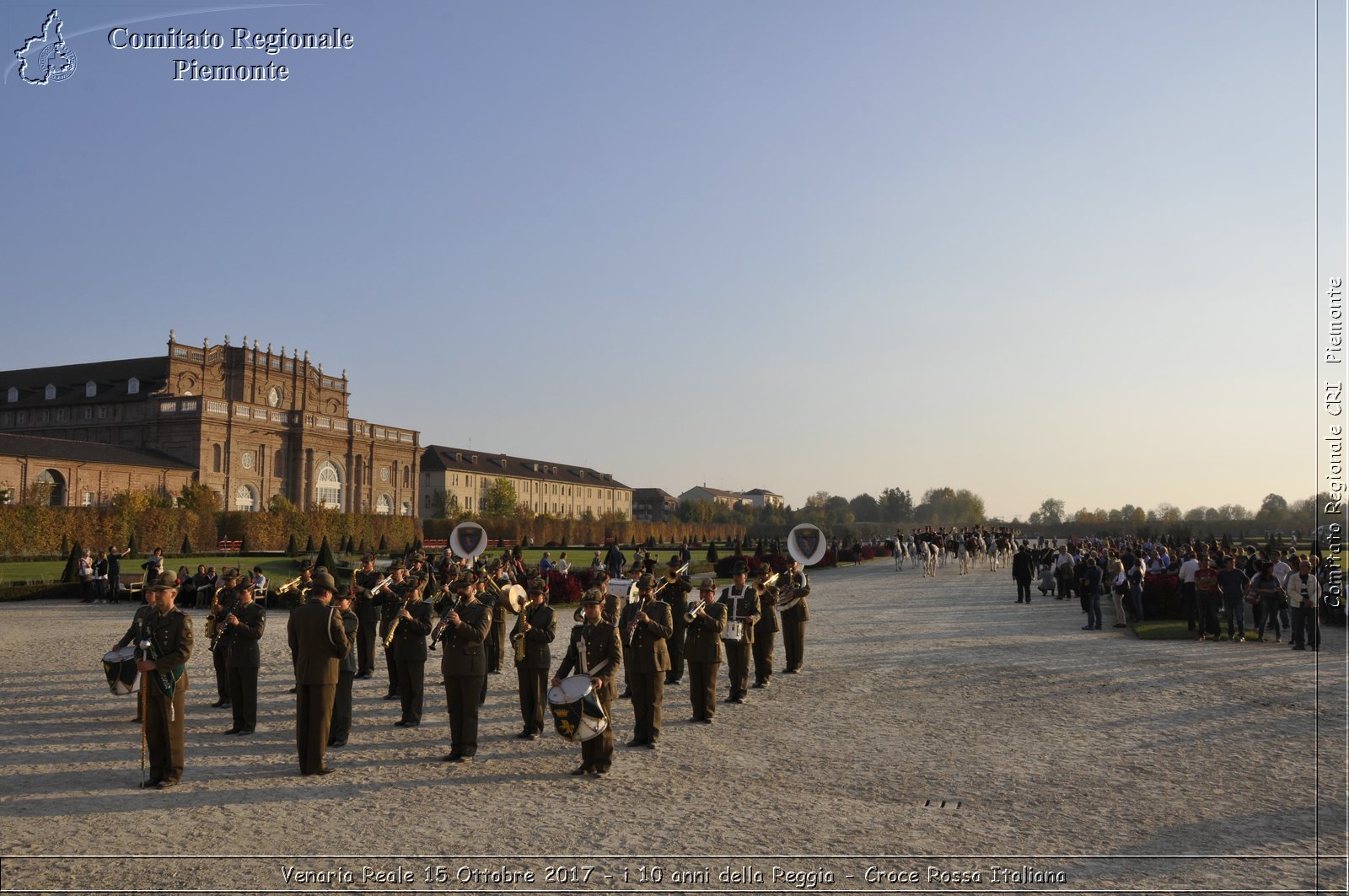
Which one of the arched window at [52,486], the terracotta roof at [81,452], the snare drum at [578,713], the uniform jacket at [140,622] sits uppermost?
the terracotta roof at [81,452]

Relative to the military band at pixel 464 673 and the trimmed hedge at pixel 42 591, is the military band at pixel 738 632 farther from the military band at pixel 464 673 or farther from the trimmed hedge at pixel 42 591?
the trimmed hedge at pixel 42 591

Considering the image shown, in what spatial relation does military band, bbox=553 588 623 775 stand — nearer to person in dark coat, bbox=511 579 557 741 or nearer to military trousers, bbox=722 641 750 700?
person in dark coat, bbox=511 579 557 741

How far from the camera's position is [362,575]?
15.7 meters

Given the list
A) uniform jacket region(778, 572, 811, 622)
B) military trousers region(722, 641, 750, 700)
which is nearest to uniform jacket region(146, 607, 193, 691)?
military trousers region(722, 641, 750, 700)

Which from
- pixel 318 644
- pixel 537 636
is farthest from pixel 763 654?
pixel 318 644

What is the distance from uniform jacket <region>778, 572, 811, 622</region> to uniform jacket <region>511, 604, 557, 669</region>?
17.4 feet

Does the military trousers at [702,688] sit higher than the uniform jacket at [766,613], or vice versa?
the uniform jacket at [766,613]

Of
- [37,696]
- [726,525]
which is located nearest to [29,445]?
[37,696]

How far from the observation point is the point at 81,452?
6831 cm

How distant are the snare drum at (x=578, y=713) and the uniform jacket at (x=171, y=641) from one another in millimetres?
3391

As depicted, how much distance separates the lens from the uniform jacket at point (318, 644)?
927 cm

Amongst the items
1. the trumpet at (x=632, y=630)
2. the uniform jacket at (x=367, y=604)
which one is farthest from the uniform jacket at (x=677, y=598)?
the uniform jacket at (x=367, y=604)

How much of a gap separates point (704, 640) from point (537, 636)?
2.12 metres

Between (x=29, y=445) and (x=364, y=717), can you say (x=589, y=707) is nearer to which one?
(x=364, y=717)
